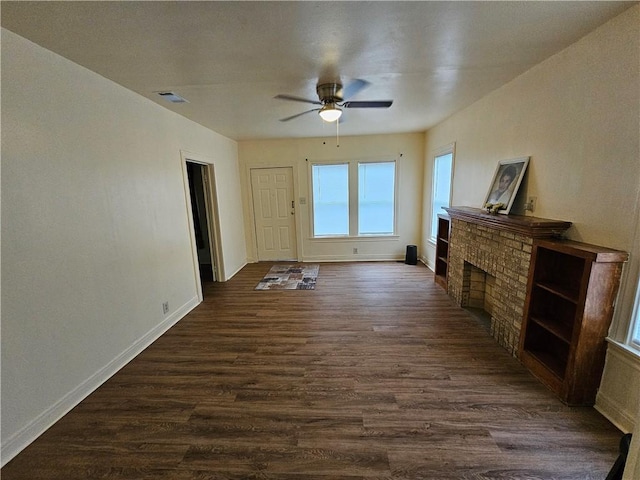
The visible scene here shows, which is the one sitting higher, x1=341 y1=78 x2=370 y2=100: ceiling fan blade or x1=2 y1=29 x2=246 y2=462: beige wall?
x1=341 y1=78 x2=370 y2=100: ceiling fan blade

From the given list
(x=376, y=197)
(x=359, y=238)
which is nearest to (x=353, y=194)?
(x=376, y=197)

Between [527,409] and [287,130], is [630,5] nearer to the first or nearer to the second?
[527,409]

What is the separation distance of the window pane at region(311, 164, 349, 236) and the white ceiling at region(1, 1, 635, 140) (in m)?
2.57

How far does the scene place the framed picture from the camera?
2511 millimetres

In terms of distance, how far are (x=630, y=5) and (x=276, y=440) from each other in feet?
10.5

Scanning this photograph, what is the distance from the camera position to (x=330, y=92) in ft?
8.30

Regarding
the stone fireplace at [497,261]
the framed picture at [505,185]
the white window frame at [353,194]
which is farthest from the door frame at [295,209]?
the framed picture at [505,185]

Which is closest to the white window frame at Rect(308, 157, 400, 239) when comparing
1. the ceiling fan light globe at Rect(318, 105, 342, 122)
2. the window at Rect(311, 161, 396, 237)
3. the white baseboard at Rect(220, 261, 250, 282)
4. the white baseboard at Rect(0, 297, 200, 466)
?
the window at Rect(311, 161, 396, 237)

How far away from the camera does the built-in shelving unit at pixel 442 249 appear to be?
4.10 metres

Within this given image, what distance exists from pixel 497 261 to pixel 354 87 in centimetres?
219

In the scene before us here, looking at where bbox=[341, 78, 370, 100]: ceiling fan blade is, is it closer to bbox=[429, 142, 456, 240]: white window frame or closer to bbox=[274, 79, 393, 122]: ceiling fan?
bbox=[274, 79, 393, 122]: ceiling fan

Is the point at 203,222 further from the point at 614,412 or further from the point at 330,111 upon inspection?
the point at 614,412

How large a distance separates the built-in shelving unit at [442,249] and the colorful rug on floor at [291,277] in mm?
1949

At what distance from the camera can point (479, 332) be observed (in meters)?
2.80
